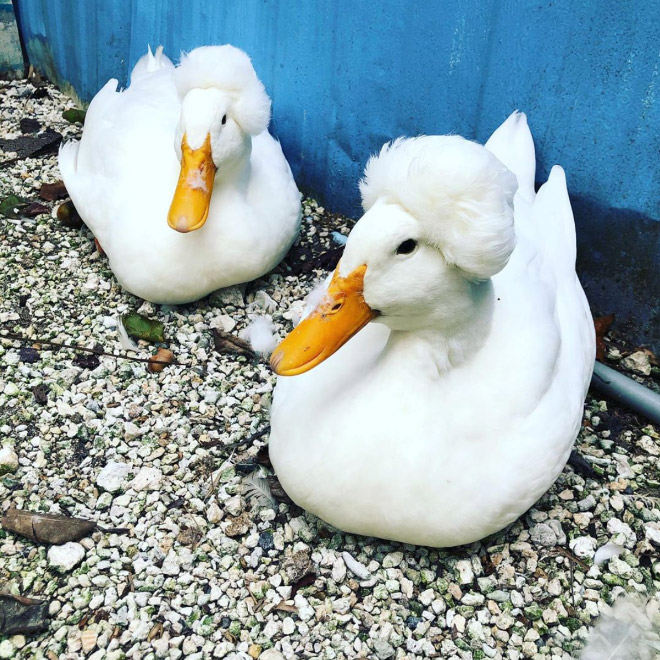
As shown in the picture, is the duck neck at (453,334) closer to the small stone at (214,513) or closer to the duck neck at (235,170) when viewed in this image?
the small stone at (214,513)

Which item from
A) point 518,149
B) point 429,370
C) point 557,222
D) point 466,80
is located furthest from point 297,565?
point 466,80

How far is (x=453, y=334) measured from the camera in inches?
76.9

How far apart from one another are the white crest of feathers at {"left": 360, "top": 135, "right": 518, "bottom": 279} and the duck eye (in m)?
0.04

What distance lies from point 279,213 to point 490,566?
1692 millimetres

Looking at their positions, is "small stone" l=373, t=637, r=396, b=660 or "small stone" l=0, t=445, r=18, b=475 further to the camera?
"small stone" l=0, t=445, r=18, b=475

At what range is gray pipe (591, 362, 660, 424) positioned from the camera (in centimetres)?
266

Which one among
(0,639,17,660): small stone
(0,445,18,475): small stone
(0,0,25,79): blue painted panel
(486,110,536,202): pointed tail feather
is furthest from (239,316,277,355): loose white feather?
(0,0,25,79): blue painted panel

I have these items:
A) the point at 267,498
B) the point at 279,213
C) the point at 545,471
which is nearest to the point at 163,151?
the point at 279,213

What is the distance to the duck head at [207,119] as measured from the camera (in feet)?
9.40

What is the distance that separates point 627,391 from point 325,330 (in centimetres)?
138

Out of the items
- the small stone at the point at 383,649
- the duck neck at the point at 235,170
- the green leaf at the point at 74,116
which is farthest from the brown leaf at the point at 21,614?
the green leaf at the point at 74,116

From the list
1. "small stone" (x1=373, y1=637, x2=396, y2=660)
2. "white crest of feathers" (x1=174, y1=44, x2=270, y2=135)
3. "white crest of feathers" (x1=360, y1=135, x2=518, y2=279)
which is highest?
"white crest of feathers" (x1=360, y1=135, x2=518, y2=279)

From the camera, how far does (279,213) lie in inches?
127

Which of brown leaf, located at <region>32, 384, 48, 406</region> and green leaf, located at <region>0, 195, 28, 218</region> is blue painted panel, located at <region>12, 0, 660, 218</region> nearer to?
green leaf, located at <region>0, 195, 28, 218</region>
